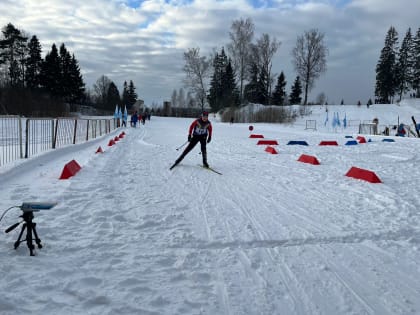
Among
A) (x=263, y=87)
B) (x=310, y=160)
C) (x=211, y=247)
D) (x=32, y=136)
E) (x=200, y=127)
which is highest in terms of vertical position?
(x=263, y=87)

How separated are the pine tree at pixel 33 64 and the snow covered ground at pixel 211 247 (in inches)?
2281

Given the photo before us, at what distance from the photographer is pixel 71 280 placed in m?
3.01

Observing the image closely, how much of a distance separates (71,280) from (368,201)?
5352 mm

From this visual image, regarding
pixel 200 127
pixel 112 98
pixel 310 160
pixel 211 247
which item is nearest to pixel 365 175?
pixel 310 160

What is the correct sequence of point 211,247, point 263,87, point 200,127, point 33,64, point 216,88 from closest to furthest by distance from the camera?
point 211,247, point 200,127, point 33,64, point 263,87, point 216,88

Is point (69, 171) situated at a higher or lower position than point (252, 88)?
lower

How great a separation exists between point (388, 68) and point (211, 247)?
7332 centimetres

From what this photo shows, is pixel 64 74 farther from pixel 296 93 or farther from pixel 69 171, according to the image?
pixel 69 171

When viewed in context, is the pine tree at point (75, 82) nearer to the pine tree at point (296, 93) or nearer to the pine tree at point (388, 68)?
the pine tree at point (296, 93)

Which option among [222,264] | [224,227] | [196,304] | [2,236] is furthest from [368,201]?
[2,236]

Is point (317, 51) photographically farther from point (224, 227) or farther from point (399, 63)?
point (224, 227)

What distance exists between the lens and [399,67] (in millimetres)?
64500

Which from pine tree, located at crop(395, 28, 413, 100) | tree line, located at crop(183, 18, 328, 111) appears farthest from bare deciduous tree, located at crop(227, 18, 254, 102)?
pine tree, located at crop(395, 28, 413, 100)

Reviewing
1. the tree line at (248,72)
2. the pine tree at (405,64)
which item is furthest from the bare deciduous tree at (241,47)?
the pine tree at (405,64)
